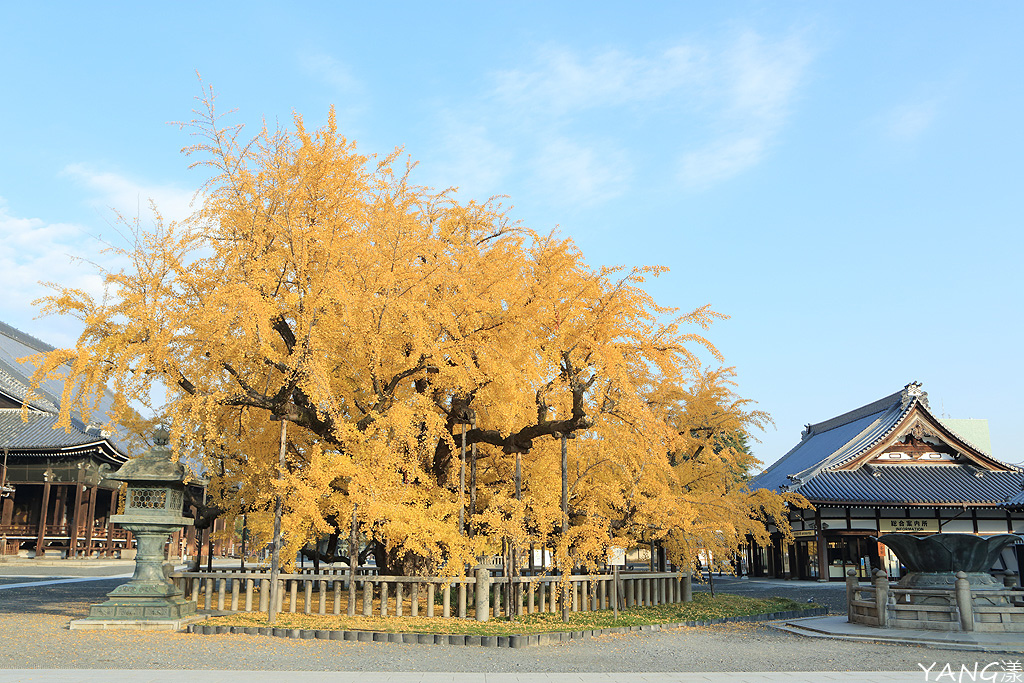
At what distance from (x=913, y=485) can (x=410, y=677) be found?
31.2 metres

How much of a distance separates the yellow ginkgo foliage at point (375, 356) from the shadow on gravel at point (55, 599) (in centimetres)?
410

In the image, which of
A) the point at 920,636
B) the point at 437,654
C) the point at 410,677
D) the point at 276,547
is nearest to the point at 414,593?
the point at 276,547

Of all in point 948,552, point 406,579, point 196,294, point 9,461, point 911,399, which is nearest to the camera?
point 196,294

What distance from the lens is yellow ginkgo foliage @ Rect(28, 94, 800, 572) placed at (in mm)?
13008

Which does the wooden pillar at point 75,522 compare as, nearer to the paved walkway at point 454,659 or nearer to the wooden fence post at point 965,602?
the paved walkway at point 454,659

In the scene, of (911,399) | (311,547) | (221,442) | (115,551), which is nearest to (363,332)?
(221,442)

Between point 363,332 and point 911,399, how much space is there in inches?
1210

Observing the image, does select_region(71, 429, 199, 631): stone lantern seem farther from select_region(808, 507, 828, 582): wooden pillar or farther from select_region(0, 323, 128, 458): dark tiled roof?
select_region(808, 507, 828, 582): wooden pillar

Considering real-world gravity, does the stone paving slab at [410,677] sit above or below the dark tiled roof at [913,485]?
below

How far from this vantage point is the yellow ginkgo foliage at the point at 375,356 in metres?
13.0

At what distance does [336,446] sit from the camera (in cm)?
1503

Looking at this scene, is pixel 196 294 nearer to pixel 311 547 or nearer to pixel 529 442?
pixel 529 442

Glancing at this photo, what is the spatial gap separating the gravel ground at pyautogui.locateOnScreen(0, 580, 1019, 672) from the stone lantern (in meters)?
0.61

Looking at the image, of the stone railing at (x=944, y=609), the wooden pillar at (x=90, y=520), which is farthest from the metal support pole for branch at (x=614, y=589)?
the wooden pillar at (x=90, y=520)
